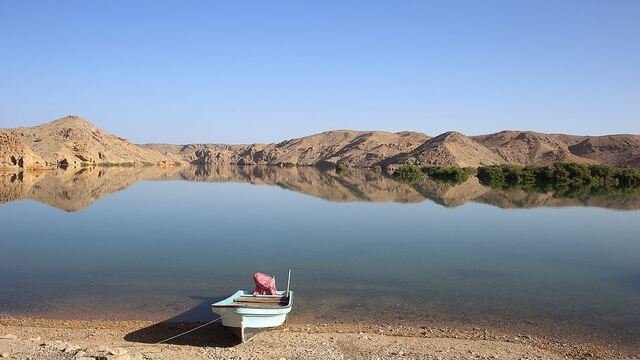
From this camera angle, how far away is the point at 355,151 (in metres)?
170

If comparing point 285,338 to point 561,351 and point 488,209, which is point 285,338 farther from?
point 488,209

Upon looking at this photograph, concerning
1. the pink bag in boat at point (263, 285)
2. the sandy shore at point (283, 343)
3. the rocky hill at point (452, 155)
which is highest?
the rocky hill at point (452, 155)

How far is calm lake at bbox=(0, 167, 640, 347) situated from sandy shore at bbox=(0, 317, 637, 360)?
0.92 metres

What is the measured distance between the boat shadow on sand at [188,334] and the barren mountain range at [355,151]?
87.9 m

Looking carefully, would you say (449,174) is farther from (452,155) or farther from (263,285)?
(263,285)

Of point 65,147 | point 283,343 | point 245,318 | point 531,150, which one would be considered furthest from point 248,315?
point 531,150

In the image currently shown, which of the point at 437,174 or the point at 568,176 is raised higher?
the point at 437,174

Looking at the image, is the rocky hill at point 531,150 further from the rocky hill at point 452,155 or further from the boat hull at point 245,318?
the boat hull at point 245,318

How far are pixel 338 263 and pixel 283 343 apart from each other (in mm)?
8737

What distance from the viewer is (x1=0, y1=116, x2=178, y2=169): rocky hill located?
303 feet

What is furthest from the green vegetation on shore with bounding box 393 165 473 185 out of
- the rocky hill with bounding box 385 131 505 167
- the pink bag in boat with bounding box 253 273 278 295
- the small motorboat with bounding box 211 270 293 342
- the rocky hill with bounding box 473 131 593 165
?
the small motorboat with bounding box 211 270 293 342

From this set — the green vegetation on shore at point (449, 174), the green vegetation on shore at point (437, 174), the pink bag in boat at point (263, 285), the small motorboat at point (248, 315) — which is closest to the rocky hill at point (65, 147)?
the green vegetation on shore at point (437, 174)

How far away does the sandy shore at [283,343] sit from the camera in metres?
10.5

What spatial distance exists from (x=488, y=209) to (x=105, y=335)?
3490cm
